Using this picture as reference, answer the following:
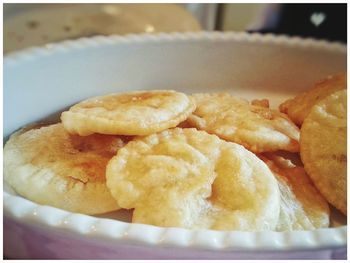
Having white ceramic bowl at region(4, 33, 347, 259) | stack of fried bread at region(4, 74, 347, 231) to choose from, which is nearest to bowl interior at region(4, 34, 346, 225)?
white ceramic bowl at region(4, 33, 347, 259)

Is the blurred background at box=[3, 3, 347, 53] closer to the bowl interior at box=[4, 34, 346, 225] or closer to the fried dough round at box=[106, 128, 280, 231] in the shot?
the bowl interior at box=[4, 34, 346, 225]

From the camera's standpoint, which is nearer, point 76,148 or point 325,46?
point 76,148

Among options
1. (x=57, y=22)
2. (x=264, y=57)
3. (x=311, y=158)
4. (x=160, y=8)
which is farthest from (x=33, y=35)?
(x=311, y=158)

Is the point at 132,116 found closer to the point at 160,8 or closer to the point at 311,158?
the point at 311,158

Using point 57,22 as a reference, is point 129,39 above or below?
above

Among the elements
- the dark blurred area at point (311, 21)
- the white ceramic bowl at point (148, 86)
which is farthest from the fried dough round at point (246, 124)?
the dark blurred area at point (311, 21)

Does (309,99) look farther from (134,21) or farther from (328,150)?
(134,21)

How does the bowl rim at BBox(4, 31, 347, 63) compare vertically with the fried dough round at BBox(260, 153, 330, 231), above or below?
above

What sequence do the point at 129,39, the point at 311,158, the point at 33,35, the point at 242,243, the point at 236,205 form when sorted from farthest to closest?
the point at 33,35 < the point at 129,39 < the point at 311,158 < the point at 236,205 < the point at 242,243
